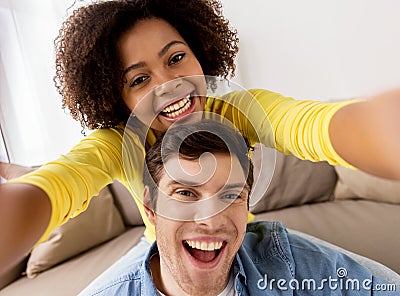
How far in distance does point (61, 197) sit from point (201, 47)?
291mm

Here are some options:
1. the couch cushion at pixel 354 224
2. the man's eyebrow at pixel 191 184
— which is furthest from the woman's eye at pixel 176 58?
the couch cushion at pixel 354 224

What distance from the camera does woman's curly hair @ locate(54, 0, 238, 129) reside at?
52 centimetres

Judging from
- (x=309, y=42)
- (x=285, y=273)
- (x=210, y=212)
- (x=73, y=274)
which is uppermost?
(x=309, y=42)

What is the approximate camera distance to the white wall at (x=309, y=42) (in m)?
0.79

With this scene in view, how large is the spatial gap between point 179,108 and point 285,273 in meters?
0.26

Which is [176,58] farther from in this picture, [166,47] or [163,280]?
[163,280]

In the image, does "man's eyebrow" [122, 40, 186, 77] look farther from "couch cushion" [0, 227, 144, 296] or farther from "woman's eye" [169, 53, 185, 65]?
"couch cushion" [0, 227, 144, 296]

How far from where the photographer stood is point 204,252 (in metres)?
0.56

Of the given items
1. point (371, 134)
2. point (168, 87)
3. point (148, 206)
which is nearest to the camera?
point (371, 134)

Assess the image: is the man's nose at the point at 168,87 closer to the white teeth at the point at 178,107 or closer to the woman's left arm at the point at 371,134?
the white teeth at the point at 178,107

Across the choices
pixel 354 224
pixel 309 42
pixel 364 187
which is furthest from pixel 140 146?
pixel 364 187

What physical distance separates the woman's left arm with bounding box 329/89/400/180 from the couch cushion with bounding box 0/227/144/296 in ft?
2.43

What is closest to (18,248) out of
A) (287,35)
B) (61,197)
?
(61,197)

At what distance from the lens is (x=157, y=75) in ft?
1.58
